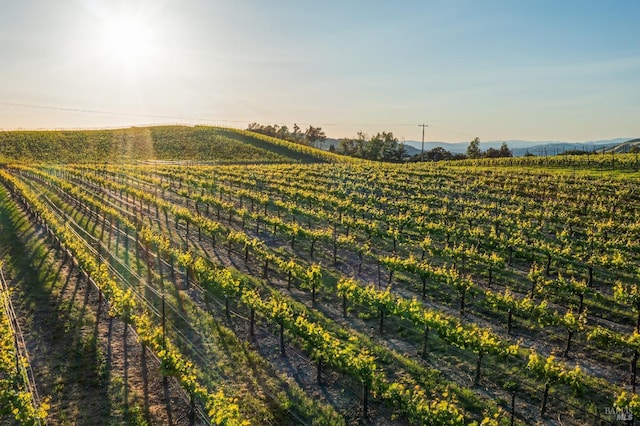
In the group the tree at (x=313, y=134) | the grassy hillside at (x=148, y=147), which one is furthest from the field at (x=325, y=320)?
the tree at (x=313, y=134)

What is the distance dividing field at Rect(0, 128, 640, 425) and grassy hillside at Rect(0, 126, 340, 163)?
214ft

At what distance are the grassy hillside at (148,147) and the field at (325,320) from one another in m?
65.3

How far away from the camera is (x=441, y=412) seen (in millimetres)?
11875

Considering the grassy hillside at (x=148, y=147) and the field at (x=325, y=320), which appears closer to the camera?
the field at (x=325, y=320)

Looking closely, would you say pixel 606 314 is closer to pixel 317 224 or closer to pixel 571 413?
pixel 571 413

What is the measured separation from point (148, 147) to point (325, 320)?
103873mm

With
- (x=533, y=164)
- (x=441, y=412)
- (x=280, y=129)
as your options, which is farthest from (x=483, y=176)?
(x=280, y=129)

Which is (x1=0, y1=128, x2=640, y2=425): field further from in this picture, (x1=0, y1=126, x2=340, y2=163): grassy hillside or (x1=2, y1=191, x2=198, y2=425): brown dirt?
(x1=0, y1=126, x2=340, y2=163): grassy hillside

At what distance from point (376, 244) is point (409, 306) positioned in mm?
13443

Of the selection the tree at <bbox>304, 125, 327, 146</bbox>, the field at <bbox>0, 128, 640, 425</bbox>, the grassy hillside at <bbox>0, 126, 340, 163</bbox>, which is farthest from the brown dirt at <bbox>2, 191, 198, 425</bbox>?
the tree at <bbox>304, 125, 327, 146</bbox>

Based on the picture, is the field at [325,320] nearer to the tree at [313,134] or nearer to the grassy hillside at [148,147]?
the grassy hillside at [148,147]

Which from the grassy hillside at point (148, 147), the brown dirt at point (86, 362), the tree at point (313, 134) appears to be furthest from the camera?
the tree at point (313, 134)

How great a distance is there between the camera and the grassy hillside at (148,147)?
335 feet

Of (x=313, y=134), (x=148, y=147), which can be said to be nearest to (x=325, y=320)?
(x=148, y=147)
